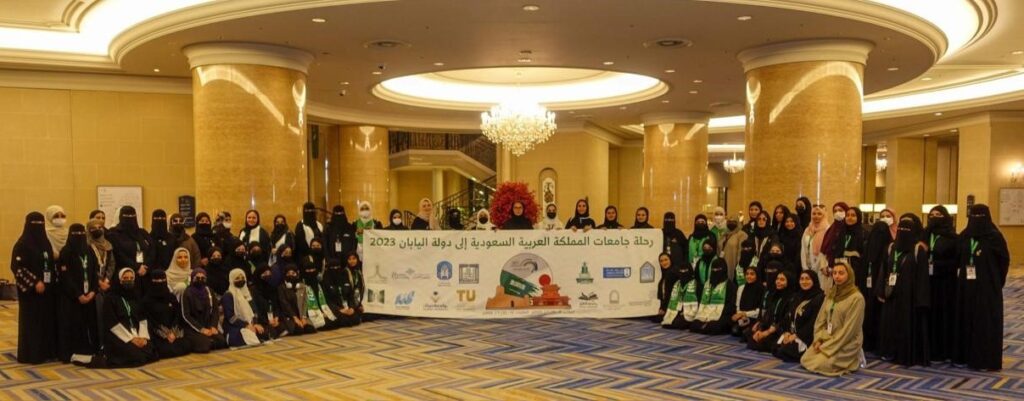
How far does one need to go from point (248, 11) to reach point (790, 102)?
6629 mm

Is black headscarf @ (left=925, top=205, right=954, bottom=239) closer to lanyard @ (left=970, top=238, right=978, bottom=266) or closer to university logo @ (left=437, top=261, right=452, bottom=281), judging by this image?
lanyard @ (left=970, top=238, right=978, bottom=266)

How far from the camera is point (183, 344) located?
22.3ft

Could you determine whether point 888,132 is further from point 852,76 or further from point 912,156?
point 852,76

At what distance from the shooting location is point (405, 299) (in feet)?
29.1

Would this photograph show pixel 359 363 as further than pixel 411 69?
No

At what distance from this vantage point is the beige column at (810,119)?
928 cm

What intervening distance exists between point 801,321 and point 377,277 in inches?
192

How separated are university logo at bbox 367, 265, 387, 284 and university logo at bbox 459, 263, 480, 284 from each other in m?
0.95

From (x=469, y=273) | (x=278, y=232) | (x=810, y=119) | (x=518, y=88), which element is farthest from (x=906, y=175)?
(x=278, y=232)

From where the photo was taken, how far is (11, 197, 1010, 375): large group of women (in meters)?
6.29

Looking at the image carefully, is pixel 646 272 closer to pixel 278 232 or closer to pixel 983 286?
pixel 983 286

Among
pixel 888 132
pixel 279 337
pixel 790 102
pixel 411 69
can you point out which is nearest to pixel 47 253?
pixel 279 337

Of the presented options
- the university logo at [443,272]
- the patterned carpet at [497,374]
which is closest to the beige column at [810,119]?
the patterned carpet at [497,374]

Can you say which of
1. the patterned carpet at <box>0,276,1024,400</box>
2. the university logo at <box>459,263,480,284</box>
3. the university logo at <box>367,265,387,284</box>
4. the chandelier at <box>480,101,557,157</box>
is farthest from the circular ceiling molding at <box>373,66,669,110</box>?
the patterned carpet at <box>0,276,1024,400</box>
